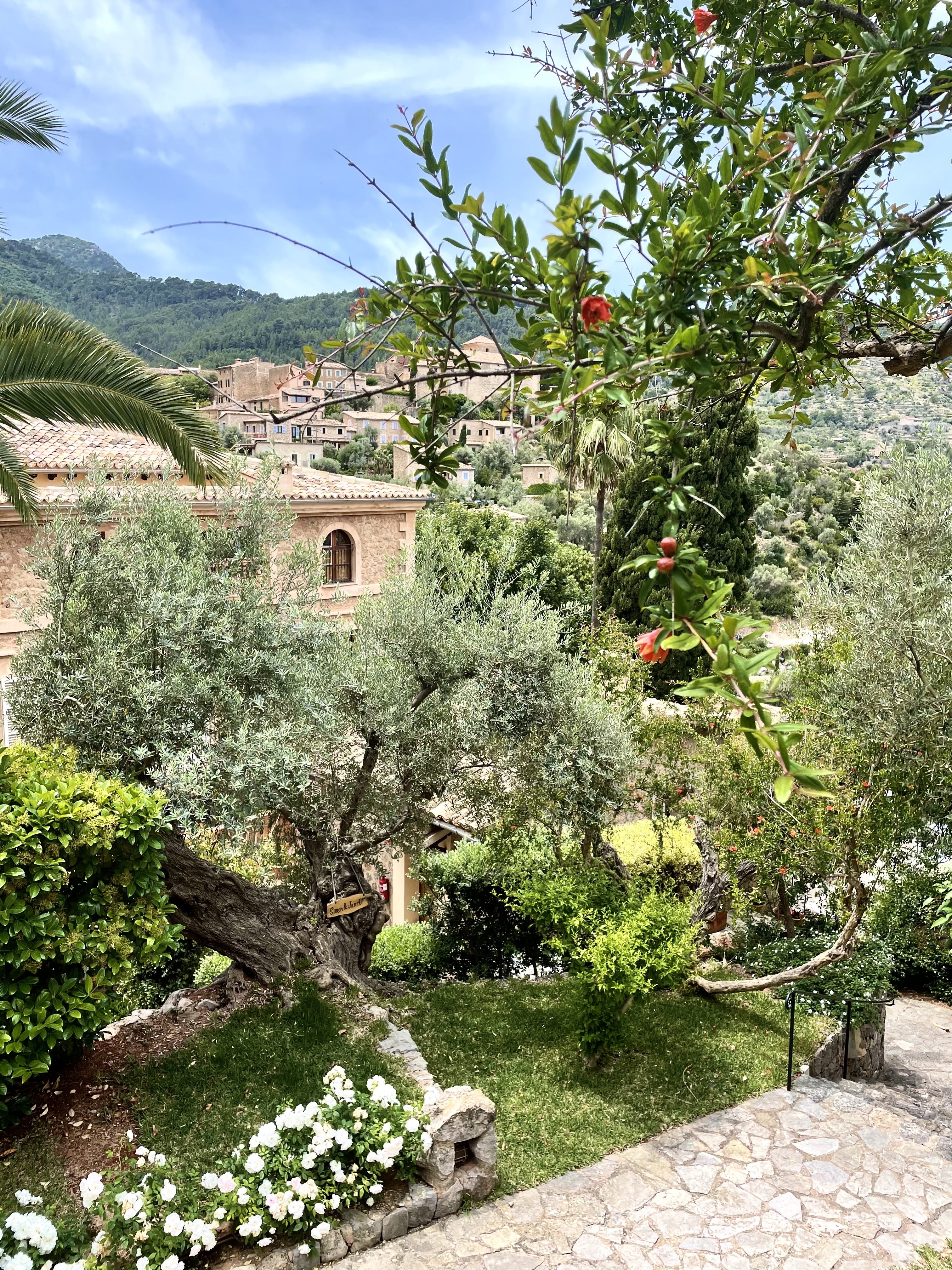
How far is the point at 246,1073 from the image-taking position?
661cm

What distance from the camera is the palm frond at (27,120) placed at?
293 inches

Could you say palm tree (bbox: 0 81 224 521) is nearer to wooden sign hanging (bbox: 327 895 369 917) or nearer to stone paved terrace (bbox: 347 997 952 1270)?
wooden sign hanging (bbox: 327 895 369 917)

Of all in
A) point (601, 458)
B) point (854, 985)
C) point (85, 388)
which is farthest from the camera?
point (601, 458)

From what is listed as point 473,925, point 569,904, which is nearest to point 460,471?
point 473,925

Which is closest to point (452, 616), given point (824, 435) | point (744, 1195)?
point (744, 1195)

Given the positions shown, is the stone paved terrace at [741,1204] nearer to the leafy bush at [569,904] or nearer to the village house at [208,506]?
the leafy bush at [569,904]

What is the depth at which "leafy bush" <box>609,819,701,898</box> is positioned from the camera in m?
10.9

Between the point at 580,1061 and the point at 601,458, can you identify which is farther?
the point at 601,458

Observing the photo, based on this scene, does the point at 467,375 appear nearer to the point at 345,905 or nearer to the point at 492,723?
the point at 492,723

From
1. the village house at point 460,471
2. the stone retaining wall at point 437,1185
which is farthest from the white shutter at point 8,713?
the village house at point 460,471

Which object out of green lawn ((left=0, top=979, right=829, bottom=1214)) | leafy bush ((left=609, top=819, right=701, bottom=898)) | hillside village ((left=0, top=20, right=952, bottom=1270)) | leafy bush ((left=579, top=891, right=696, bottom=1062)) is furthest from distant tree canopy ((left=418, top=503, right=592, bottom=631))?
leafy bush ((left=579, top=891, right=696, bottom=1062))

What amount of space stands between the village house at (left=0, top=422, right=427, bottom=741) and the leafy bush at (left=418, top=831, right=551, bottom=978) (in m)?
3.73

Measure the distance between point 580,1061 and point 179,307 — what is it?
2452 inches

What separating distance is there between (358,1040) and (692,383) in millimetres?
6530
